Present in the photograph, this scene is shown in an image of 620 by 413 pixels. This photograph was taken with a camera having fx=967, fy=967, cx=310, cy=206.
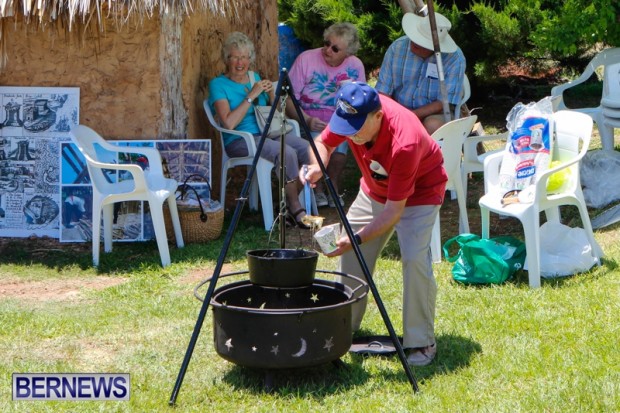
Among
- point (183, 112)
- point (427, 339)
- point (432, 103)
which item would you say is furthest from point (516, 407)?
point (183, 112)

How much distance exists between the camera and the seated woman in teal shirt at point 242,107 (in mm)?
7953

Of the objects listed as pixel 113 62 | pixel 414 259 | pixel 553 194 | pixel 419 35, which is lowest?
pixel 553 194

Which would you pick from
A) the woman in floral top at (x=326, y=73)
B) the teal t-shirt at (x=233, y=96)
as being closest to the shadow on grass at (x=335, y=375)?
the teal t-shirt at (x=233, y=96)

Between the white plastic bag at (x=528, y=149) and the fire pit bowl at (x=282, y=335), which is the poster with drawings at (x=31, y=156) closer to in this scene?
the white plastic bag at (x=528, y=149)

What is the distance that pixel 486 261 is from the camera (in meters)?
6.02

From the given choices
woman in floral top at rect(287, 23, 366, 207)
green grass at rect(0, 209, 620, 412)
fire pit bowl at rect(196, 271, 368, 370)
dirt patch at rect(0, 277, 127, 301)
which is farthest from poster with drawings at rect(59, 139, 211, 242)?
fire pit bowl at rect(196, 271, 368, 370)

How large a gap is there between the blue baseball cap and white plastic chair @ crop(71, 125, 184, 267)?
2.85m

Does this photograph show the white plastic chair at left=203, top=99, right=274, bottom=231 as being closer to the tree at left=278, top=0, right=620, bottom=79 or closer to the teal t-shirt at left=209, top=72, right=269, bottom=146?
the teal t-shirt at left=209, top=72, right=269, bottom=146

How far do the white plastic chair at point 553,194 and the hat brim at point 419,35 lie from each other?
141 cm

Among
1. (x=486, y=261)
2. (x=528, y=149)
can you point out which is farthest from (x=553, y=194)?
(x=486, y=261)

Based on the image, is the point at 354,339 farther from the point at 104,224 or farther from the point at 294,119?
the point at 294,119

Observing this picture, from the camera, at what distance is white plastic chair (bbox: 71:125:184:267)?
691cm

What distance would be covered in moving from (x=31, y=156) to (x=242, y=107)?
174 cm

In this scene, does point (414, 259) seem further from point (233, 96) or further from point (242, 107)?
point (233, 96)
